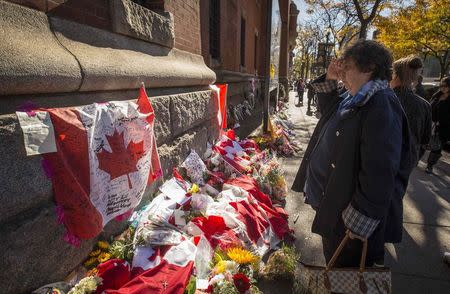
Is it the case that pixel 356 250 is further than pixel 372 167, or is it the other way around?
pixel 356 250

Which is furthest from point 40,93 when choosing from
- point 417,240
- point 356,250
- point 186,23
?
point 417,240

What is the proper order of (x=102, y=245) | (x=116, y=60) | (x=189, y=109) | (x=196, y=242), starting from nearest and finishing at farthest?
(x=102, y=245), (x=116, y=60), (x=196, y=242), (x=189, y=109)

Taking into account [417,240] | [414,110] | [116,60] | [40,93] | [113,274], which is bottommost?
[417,240]

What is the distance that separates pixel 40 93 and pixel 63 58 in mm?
287

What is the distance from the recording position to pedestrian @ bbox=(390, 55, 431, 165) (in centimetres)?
333

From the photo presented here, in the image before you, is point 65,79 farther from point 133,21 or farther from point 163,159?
point 163,159

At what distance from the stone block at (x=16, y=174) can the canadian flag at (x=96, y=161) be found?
7 cm

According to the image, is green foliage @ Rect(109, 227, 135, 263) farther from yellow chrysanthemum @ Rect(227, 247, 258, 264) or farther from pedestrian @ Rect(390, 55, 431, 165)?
pedestrian @ Rect(390, 55, 431, 165)

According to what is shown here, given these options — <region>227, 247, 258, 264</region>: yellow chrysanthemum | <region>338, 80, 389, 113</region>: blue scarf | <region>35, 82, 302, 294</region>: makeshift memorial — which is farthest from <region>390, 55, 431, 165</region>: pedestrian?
<region>227, 247, 258, 264</region>: yellow chrysanthemum

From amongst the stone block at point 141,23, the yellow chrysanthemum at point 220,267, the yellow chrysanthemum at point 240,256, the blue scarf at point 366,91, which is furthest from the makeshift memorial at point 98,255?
the blue scarf at point 366,91

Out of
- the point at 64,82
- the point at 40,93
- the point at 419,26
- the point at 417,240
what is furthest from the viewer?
the point at 419,26

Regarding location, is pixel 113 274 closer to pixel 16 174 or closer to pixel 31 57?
pixel 16 174

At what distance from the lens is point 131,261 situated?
2424mm

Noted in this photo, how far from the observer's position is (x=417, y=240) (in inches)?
142
